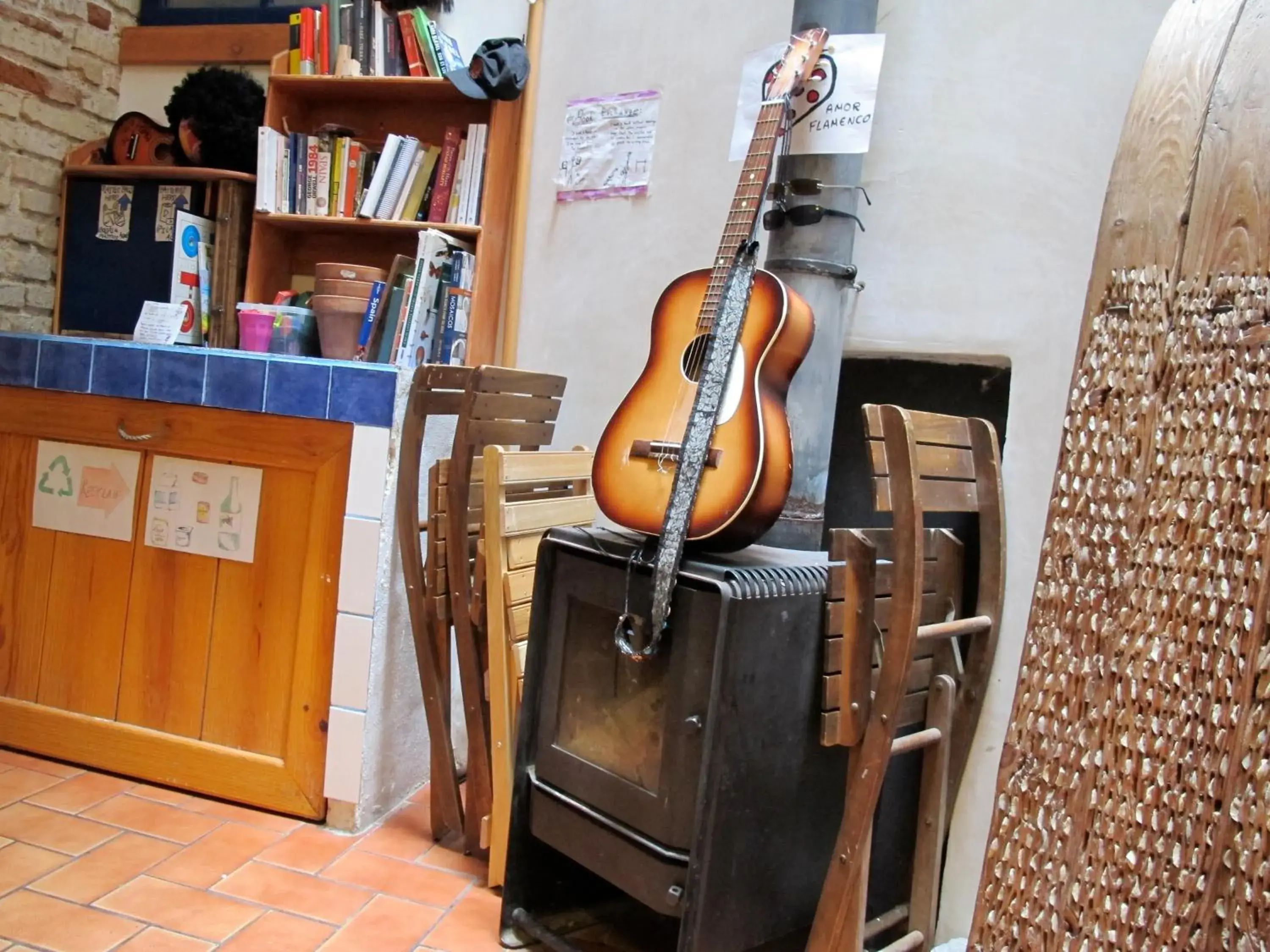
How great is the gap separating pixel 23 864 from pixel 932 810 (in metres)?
1.66

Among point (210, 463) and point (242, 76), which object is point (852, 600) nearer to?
point (210, 463)

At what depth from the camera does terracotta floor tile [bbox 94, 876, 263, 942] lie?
1.56 meters

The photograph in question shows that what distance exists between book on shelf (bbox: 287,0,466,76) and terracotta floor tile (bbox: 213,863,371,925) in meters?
1.85

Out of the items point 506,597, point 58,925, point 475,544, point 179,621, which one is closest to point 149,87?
point 179,621

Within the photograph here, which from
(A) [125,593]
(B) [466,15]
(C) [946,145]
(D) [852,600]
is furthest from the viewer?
(B) [466,15]

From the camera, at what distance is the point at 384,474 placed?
1903 mm

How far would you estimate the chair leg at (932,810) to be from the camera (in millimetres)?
1467

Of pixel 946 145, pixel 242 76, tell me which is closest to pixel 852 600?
pixel 946 145

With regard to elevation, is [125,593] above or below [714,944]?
above

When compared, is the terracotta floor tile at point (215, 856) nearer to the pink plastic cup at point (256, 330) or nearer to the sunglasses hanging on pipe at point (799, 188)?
the pink plastic cup at point (256, 330)

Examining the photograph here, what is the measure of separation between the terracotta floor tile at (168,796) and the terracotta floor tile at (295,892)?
32 centimetres

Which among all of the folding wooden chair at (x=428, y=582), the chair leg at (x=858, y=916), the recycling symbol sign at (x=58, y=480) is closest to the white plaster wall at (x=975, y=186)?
the chair leg at (x=858, y=916)

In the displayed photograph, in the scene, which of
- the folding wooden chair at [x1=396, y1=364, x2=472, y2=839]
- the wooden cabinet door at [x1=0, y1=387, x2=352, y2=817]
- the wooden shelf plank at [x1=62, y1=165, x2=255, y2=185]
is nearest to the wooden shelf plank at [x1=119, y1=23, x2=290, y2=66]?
the wooden shelf plank at [x1=62, y1=165, x2=255, y2=185]

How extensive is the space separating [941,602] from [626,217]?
1167mm
